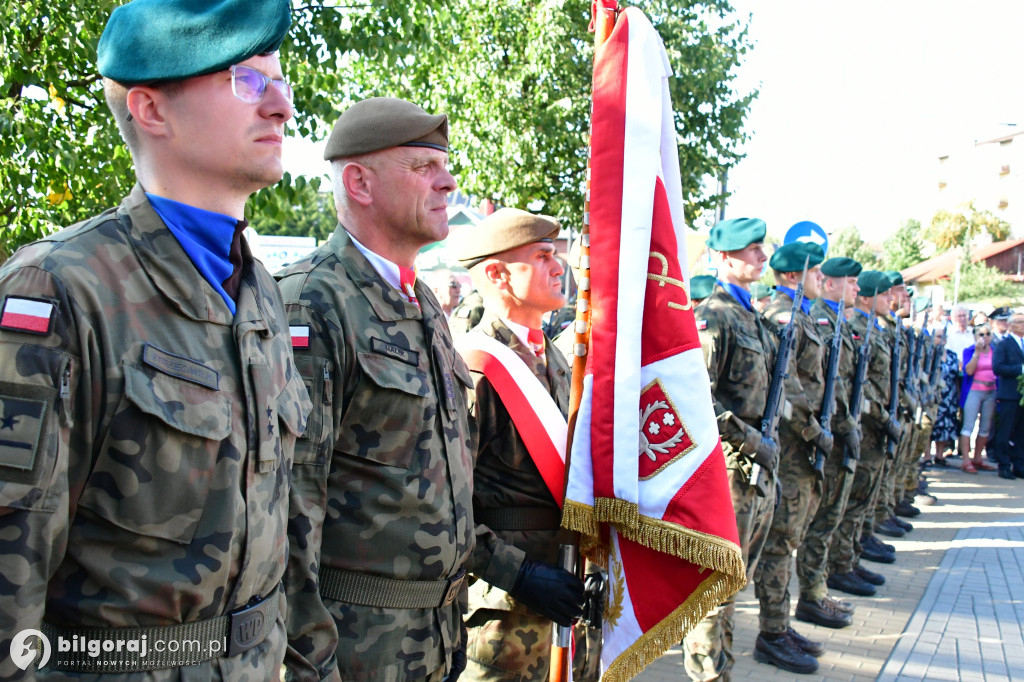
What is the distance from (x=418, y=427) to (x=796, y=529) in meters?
4.01

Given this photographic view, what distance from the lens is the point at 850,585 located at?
7.05 m

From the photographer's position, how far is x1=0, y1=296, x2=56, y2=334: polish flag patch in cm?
128

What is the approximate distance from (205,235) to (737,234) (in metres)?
3.82

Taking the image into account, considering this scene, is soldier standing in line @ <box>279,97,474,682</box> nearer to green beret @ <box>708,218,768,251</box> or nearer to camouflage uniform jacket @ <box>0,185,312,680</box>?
camouflage uniform jacket @ <box>0,185,312,680</box>

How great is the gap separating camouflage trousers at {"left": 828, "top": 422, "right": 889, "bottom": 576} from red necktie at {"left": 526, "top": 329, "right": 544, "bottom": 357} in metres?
4.34

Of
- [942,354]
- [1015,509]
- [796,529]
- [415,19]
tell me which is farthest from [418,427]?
[942,354]

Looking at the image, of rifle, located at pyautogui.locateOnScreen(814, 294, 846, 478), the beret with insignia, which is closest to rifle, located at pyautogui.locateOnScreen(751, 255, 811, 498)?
rifle, located at pyautogui.locateOnScreen(814, 294, 846, 478)

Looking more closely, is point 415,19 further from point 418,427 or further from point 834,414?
point 834,414

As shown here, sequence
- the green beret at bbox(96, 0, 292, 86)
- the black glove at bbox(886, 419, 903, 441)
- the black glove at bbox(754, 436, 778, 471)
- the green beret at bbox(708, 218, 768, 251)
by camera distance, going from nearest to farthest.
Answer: the green beret at bbox(96, 0, 292, 86), the black glove at bbox(754, 436, 778, 471), the green beret at bbox(708, 218, 768, 251), the black glove at bbox(886, 419, 903, 441)

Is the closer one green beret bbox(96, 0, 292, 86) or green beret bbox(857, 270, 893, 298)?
green beret bbox(96, 0, 292, 86)

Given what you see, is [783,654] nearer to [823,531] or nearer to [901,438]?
[823,531]

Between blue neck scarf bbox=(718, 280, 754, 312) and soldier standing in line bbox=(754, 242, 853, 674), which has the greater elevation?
blue neck scarf bbox=(718, 280, 754, 312)

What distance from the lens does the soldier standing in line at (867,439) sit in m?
7.21

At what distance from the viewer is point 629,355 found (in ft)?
9.37
